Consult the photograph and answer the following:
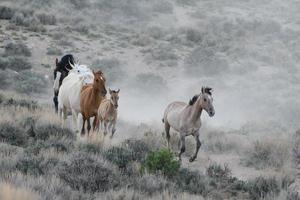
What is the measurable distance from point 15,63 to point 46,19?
8.86m

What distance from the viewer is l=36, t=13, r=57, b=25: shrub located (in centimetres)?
3272

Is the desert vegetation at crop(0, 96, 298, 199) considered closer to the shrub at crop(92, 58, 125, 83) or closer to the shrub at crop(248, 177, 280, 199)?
the shrub at crop(248, 177, 280, 199)

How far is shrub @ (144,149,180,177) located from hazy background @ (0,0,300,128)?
1115 cm

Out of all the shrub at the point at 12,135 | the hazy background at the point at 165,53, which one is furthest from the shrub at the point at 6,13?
the shrub at the point at 12,135

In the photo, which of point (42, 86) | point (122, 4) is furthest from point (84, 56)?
point (122, 4)

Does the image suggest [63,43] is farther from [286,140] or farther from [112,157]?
[112,157]

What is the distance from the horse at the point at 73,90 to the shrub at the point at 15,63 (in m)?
10.8

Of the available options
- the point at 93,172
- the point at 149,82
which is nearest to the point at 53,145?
the point at 93,172

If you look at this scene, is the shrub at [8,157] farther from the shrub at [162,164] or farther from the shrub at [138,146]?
the shrub at [138,146]

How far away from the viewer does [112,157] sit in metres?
9.25

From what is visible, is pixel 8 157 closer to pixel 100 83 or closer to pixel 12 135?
pixel 12 135

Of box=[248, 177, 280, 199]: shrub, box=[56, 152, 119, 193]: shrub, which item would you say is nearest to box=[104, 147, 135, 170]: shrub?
box=[56, 152, 119, 193]: shrub

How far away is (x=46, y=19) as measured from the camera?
1293 inches

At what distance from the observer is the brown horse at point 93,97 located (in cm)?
1137
